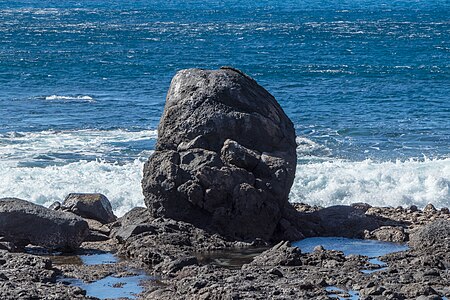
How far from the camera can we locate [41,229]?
1725 centimetres

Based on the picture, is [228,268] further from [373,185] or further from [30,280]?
[373,185]

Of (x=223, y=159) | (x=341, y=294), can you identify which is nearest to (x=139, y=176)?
(x=223, y=159)

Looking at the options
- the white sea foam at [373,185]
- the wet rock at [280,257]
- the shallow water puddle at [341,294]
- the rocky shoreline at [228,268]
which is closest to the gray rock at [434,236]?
the rocky shoreline at [228,268]

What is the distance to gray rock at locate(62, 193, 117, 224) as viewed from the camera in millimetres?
19766

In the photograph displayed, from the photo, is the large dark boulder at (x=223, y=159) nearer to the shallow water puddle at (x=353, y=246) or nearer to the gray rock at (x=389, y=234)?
the shallow water puddle at (x=353, y=246)

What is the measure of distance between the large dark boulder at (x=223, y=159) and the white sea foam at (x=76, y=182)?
3.31 m

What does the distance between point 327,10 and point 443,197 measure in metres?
81.6

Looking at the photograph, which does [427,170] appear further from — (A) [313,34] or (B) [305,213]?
(A) [313,34]

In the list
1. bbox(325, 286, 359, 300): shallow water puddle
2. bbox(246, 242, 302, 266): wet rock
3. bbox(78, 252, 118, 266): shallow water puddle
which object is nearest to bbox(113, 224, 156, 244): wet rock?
bbox(78, 252, 118, 266): shallow water puddle

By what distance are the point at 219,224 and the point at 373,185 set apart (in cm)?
621

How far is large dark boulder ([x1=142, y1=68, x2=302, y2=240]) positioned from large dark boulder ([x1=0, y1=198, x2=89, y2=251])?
5.36ft

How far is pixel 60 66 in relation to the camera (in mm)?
49344

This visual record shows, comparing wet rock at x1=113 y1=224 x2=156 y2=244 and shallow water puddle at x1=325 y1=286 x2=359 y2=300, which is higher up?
shallow water puddle at x1=325 y1=286 x2=359 y2=300

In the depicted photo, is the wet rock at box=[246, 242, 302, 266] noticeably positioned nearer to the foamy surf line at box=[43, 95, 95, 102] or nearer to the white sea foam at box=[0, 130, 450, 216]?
the white sea foam at box=[0, 130, 450, 216]
